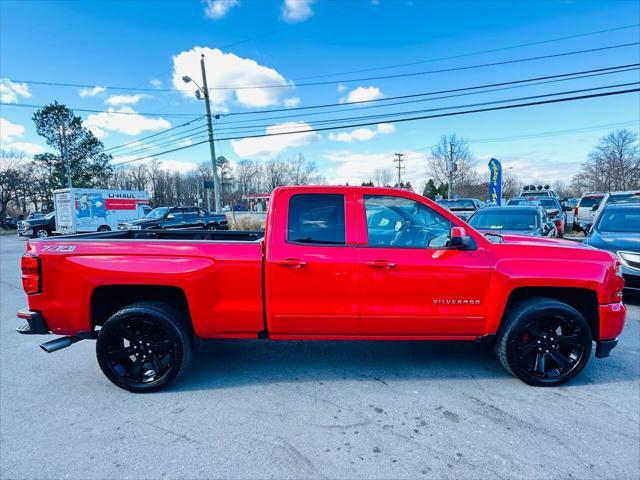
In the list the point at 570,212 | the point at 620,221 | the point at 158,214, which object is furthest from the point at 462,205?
the point at 158,214

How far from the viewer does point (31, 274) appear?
301cm

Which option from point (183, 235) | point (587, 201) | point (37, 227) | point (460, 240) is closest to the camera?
point (460, 240)

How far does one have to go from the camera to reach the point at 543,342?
124 inches

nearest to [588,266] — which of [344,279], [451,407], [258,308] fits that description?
[451,407]

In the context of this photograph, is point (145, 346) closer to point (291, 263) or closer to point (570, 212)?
point (291, 263)

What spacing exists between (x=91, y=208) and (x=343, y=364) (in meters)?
23.7

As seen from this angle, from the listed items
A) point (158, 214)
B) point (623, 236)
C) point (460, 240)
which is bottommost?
point (623, 236)

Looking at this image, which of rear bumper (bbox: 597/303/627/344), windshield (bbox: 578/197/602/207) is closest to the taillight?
rear bumper (bbox: 597/303/627/344)

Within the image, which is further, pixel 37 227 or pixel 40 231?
pixel 40 231

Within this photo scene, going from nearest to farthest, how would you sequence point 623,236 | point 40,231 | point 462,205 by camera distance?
point 623,236 < point 40,231 < point 462,205

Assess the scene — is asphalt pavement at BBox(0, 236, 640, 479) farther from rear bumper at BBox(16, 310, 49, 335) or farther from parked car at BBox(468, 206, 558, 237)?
parked car at BBox(468, 206, 558, 237)

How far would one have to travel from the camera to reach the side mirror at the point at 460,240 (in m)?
2.88

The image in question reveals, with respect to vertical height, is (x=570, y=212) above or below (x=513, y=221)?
below

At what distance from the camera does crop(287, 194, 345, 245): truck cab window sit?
3088 mm
